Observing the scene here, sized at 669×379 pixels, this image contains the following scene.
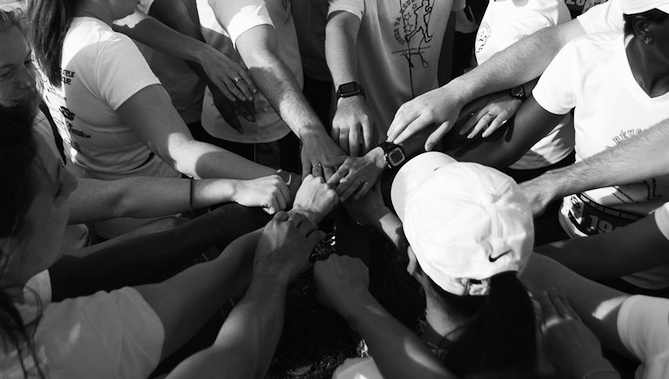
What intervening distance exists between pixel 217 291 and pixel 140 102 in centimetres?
88

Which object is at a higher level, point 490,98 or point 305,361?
point 490,98

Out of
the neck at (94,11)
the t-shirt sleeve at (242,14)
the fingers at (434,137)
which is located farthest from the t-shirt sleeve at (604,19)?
the neck at (94,11)

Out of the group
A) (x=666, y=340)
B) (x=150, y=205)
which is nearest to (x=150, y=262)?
(x=150, y=205)

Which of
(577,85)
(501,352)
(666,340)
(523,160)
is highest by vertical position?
(577,85)

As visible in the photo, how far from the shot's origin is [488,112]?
8.55ft

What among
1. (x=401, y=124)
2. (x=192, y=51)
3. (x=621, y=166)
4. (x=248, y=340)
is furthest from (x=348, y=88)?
(x=248, y=340)

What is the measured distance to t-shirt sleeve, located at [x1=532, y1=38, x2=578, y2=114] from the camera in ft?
7.63

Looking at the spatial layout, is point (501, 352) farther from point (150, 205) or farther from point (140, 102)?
point (140, 102)

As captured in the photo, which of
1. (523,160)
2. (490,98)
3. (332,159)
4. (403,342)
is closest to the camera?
(403,342)

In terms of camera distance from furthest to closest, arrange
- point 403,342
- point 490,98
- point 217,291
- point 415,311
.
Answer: point 415,311
point 490,98
point 217,291
point 403,342

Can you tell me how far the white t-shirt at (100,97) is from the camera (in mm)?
2283

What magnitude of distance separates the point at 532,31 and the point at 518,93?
0.48 meters

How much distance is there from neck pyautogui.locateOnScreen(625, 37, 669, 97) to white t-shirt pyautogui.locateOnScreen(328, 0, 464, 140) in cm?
125

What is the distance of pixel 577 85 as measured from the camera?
2297 millimetres
